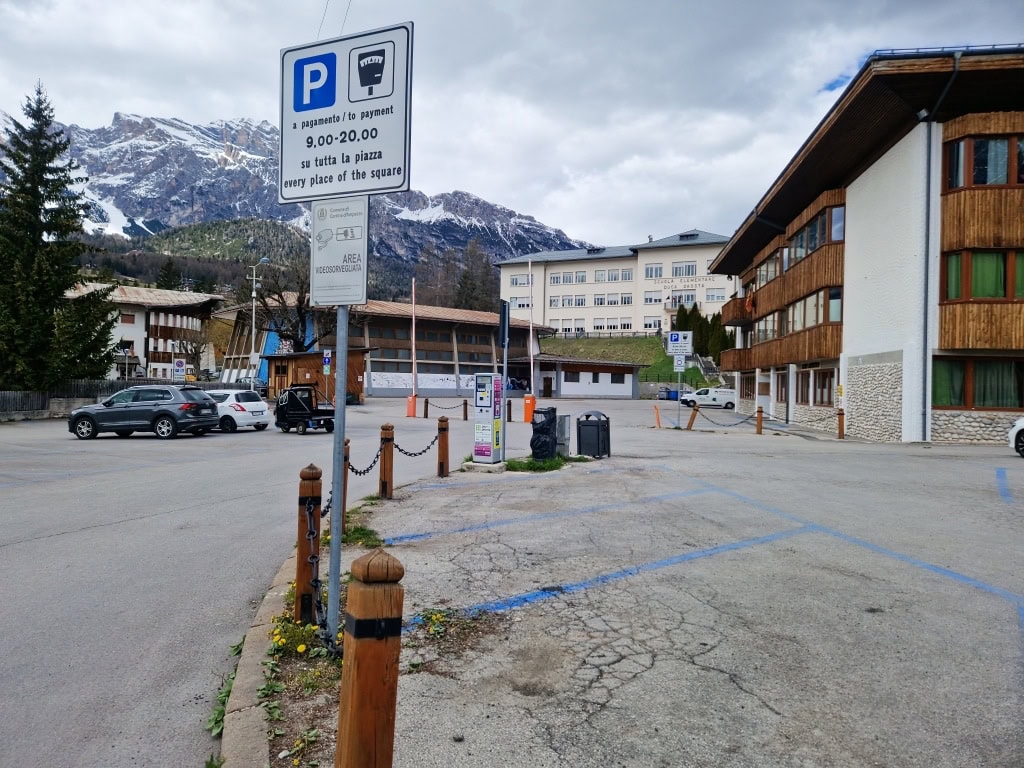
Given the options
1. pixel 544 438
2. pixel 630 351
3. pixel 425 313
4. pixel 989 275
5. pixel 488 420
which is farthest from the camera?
pixel 630 351

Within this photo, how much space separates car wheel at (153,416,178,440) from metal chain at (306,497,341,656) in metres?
19.6

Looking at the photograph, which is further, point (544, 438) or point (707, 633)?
point (544, 438)

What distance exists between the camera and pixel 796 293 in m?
30.7

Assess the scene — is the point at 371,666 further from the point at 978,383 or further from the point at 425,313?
the point at 425,313

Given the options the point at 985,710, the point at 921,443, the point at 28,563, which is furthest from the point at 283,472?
the point at 921,443

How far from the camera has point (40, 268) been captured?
3177cm

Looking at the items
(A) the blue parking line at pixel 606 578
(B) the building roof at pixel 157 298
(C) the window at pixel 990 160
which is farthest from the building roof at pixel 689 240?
(A) the blue parking line at pixel 606 578

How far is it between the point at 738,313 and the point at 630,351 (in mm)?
42786

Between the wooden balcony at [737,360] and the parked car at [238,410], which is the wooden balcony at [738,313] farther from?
the parked car at [238,410]

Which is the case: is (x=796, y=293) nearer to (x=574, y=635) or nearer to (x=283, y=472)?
(x=283, y=472)

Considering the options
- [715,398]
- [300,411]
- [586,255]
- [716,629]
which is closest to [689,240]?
[586,255]

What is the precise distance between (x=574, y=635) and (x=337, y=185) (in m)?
3.12

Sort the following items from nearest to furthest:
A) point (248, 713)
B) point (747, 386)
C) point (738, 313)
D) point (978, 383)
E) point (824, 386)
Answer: point (248, 713) → point (978, 383) → point (824, 386) → point (738, 313) → point (747, 386)

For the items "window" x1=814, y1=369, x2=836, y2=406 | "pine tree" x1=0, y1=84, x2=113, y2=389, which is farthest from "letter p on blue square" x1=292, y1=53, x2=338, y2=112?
"pine tree" x1=0, y1=84, x2=113, y2=389
